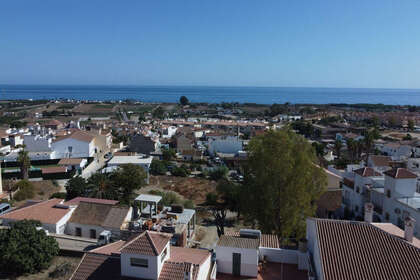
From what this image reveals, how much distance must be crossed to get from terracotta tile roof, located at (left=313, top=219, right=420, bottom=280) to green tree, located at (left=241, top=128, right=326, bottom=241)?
4.00m

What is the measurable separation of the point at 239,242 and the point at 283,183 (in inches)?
175

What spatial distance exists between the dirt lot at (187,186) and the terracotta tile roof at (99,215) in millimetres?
10221

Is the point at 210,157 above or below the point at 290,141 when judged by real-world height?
below

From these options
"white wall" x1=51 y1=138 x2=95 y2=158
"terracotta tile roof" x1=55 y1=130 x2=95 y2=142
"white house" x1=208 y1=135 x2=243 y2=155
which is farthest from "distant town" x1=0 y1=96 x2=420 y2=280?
"white house" x1=208 y1=135 x2=243 y2=155

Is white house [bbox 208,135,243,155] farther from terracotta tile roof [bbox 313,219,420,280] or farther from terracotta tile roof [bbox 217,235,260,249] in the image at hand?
terracotta tile roof [bbox 313,219,420,280]

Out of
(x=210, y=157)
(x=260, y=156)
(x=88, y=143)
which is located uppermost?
(x=260, y=156)

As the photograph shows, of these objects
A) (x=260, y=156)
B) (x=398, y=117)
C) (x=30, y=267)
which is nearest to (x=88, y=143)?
(x=30, y=267)

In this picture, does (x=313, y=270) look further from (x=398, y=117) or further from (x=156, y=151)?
(x=398, y=117)

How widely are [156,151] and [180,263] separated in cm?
4036

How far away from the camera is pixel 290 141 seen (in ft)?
50.8

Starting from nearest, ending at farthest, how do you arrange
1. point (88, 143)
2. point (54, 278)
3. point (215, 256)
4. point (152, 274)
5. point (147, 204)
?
1. point (152, 274)
2. point (215, 256)
3. point (54, 278)
4. point (147, 204)
5. point (88, 143)

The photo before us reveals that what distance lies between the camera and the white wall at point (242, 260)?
1122 cm

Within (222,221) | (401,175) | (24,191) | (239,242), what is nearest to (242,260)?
(239,242)

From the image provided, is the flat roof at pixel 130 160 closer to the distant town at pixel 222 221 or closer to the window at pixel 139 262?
the distant town at pixel 222 221
